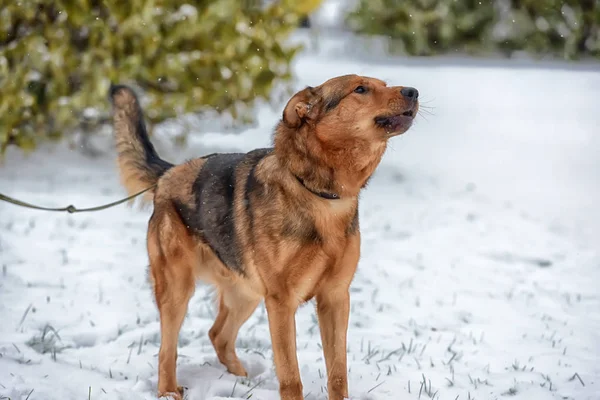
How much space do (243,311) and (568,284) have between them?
372 cm

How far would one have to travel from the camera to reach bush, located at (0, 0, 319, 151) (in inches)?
357

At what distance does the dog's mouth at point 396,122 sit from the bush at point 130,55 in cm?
607

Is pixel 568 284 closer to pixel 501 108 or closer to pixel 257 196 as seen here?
pixel 257 196

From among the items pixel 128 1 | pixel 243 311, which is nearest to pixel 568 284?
pixel 243 311

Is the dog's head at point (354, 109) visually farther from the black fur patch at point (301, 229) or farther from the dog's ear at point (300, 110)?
the black fur patch at point (301, 229)

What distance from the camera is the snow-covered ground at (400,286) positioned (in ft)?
15.0

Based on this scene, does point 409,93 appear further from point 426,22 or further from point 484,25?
point 484,25

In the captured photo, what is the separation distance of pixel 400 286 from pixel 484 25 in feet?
39.0

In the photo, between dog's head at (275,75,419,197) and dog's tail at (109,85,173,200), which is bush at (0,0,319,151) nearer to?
dog's tail at (109,85,173,200)

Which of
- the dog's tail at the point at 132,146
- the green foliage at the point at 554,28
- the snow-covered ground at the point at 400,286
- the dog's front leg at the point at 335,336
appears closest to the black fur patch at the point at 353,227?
the dog's front leg at the point at 335,336

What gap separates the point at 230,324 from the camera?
4723 millimetres

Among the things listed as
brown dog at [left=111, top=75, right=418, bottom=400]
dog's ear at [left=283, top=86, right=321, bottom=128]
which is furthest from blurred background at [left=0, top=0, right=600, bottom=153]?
dog's ear at [left=283, top=86, right=321, bottom=128]

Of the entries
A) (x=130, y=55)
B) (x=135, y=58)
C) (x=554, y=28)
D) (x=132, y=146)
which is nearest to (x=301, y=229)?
(x=132, y=146)

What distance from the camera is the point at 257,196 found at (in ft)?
12.9
